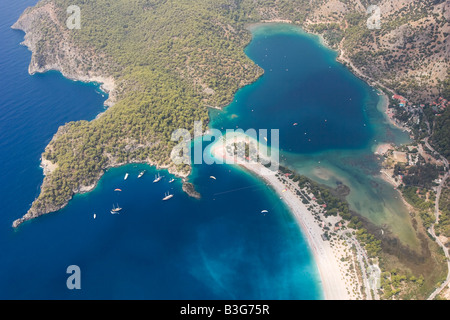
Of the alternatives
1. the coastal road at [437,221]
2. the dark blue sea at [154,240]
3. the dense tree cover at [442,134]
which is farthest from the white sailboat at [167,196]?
the dense tree cover at [442,134]

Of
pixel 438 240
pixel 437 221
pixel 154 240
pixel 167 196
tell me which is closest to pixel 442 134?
pixel 437 221

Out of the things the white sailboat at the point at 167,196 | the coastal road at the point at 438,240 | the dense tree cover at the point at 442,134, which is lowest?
the coastal road at the point at 438,240

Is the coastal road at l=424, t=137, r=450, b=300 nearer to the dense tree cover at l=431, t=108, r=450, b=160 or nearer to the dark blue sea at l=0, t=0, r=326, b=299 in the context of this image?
the dense tree cover at l=431, t=108, r=450, b=160

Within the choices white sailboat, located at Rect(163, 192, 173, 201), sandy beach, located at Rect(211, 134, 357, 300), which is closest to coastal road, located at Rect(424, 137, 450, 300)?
sandy beach, located at Rect(211, 134, 357, 300)

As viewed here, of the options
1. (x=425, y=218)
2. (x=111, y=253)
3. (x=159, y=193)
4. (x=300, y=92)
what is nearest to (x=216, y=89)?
(x=300, y=92)

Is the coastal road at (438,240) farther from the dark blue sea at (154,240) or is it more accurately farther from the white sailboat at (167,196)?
the white sailboat at (167,196)

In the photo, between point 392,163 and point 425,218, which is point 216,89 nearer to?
point 392,163
